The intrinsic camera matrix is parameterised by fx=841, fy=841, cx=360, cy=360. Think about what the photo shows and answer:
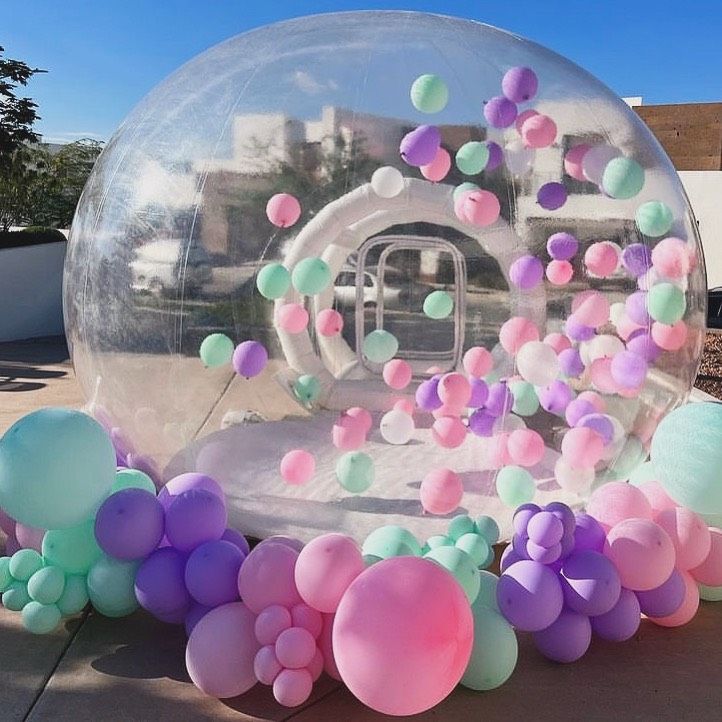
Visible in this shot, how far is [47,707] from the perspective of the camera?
2.92 meters

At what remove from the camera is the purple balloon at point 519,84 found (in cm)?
405

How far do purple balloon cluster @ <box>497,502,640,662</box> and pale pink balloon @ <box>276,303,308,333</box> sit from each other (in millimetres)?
1583

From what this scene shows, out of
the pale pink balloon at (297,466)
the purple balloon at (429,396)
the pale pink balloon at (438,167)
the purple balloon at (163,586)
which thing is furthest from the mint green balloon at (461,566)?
the pale pink balloon at (438,167)

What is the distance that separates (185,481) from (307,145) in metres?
1.72

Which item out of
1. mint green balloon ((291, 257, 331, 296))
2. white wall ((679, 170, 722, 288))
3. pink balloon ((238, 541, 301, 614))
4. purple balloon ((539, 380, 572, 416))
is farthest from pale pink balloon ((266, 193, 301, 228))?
white wall ((679, 170, 722, 288))

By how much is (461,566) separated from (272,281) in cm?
178

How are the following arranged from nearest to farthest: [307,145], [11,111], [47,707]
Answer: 1. [47,707]
2. [307,145]
3. [11,111]

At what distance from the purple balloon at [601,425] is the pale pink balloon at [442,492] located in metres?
0.82

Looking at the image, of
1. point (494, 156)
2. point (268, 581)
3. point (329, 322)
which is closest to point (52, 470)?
point (268, 581)

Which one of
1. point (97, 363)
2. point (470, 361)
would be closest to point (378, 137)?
point (470, 361)

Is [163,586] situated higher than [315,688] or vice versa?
[163,586]

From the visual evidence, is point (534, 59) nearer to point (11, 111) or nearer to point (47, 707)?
point (47, 707)

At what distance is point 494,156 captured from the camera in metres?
4.16

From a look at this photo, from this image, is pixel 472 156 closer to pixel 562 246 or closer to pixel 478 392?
pixel 562 246
